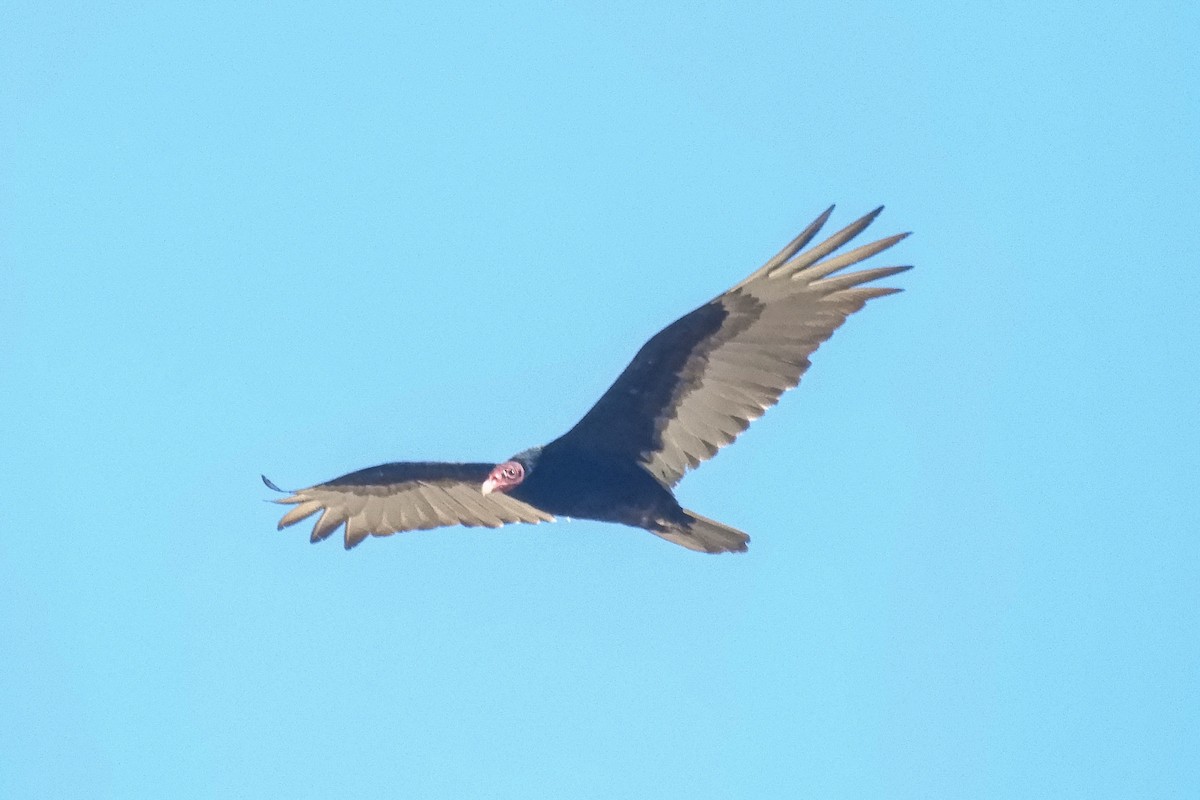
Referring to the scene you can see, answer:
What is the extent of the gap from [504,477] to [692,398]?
1347mm

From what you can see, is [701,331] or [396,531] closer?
[701,331]

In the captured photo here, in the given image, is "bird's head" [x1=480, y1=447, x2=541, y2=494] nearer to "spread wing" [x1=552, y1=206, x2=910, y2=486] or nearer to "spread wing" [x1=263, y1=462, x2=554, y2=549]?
"spread wing" [x1=552, y1=206, x2=910, y2=486]

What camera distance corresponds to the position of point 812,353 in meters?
10.7

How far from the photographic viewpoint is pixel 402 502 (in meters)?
12.5

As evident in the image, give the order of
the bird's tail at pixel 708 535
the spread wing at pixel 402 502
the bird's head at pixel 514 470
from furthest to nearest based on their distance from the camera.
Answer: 1. the spread wing at pixel 402 502
2. the bird's head at pixel 514 470
3. the bird's tail at pixel 708 535

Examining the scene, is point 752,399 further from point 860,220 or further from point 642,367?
point 860,220

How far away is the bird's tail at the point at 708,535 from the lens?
11008 mm

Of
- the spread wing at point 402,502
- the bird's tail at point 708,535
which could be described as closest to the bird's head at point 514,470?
the spread wing at point 402,502

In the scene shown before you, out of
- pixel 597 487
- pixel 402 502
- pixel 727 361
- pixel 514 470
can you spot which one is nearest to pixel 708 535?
pixel 597 487

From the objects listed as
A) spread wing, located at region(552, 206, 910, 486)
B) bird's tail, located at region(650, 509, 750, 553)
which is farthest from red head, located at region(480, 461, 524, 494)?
bird's tail, located at region(650, 509, 750, 553)

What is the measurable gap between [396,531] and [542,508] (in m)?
1.56

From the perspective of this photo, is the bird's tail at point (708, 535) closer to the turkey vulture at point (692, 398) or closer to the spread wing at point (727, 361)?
the turkey vulture at point (692, 398)

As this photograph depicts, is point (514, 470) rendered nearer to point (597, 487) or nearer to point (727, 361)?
point (597, 487)

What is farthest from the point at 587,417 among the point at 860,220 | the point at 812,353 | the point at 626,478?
the point at 860,220
